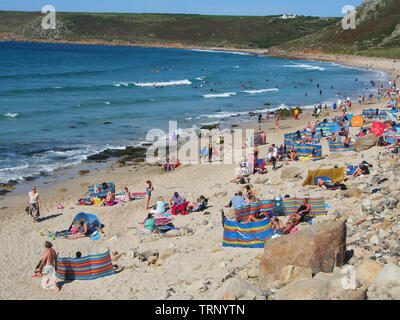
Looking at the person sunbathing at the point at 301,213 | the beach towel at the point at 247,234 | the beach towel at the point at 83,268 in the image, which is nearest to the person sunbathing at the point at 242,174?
the person sunbathing at the point at 301,213

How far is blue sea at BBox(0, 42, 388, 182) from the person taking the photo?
27.3m

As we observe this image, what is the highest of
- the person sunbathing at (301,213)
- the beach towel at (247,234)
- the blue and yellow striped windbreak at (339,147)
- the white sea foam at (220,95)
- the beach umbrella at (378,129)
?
the white sea foam at (220,95)

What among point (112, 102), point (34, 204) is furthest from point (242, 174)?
point (112, 102)

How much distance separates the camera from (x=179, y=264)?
1105 cm

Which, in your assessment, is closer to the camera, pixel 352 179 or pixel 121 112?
pixel 352 179

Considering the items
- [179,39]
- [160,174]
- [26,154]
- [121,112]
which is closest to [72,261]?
[160,174]

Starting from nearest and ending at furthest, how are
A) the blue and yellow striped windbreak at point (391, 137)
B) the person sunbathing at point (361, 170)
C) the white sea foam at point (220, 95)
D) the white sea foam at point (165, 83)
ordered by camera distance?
the person sunbathing at point (361, 170)
the blue and yellow striped windbreak at point (391, 137)
the white sea foam at point (220, 95)
the white sea foam at point (165, 83)

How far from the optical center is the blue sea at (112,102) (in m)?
27.3

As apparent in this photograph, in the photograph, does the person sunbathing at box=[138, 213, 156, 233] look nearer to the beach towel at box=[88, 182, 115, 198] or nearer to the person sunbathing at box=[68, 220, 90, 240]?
the person sunbathing at box=[68, 220, 90, 240]

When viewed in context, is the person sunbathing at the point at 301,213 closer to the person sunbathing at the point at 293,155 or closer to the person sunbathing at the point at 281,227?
the person sunbathing at the point at 281,227

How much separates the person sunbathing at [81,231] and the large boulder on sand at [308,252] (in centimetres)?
712

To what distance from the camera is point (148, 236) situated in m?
13.6
